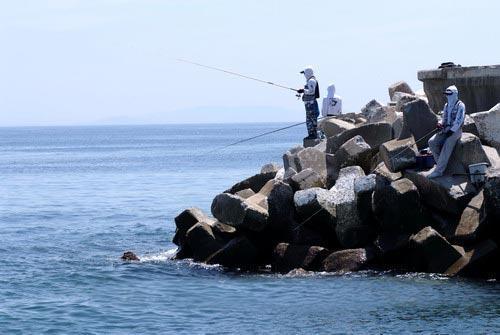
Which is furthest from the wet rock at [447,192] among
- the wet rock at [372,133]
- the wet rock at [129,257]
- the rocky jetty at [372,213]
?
the wet rock at [129,257]

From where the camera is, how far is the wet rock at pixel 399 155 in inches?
766

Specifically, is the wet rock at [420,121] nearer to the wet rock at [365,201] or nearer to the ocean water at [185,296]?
the wet rock at [365,201]

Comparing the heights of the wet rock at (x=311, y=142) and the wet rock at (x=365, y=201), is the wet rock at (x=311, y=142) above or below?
above

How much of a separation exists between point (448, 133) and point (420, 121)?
136cm

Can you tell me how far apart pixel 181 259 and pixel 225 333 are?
6.41 meters

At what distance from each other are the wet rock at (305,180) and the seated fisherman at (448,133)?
115 inches

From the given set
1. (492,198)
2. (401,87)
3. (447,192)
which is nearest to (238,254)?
(447,192)

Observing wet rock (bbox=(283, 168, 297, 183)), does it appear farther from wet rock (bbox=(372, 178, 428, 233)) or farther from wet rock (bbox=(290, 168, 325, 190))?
wet rock (bbox=(372, 178, 428, 233))

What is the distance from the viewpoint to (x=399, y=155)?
19.5m

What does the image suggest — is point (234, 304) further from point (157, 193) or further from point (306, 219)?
point (157, 193)

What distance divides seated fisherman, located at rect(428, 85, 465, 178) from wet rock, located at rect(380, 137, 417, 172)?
22.8 inches

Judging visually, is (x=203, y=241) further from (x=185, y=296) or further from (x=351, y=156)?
(x=351, y=156)

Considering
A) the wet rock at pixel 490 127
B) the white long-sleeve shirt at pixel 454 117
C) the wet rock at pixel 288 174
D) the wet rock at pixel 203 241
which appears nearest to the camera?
the white long-sleeve shirt at pixel 454 117

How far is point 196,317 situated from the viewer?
16.7 meters
